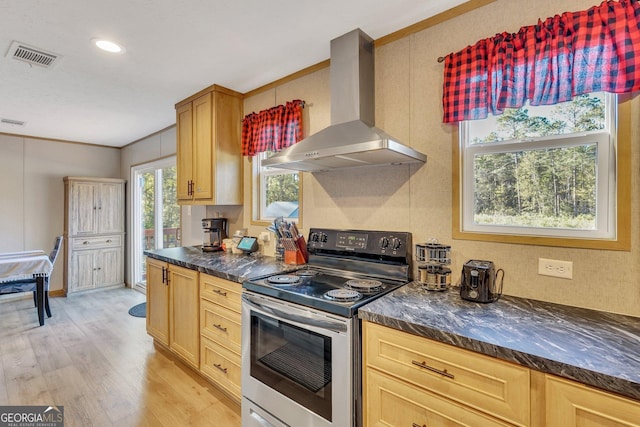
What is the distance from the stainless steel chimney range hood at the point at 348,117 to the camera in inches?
69.4

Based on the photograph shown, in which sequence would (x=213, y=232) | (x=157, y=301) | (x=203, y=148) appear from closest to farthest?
1. (x=157, y=301)
2. (x=203, y=148)
3. (x=213, y=232)

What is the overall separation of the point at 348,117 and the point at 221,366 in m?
1.87

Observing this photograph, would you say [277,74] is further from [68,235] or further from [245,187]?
[68,235]

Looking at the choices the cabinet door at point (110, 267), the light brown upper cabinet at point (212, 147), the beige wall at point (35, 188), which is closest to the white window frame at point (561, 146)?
the light brown upper cabinet at point (212, 147)

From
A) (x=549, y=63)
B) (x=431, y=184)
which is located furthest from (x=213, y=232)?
(x=549, y=63)

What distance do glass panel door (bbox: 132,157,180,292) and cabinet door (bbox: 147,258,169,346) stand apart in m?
1.34

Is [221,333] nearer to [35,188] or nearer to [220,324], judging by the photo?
[220,324]

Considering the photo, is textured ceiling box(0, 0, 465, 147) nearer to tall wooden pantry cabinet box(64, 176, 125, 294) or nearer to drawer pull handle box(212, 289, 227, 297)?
drawer pull handle box(212, 289, 227, 297)

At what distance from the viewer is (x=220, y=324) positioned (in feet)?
7.13

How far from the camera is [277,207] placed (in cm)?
290

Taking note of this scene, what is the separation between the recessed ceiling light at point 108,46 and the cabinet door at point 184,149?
936 mm

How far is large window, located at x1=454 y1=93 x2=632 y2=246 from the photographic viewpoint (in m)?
1.43

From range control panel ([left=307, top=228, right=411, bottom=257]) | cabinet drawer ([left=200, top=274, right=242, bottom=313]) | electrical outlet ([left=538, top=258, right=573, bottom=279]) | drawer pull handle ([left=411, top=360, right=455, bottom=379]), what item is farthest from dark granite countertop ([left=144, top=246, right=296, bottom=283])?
electrical outlet ([left=538, top=258, right=573, bottom=279])

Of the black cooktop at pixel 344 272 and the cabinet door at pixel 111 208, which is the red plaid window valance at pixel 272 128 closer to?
the black cooktop at pixel 344 272
